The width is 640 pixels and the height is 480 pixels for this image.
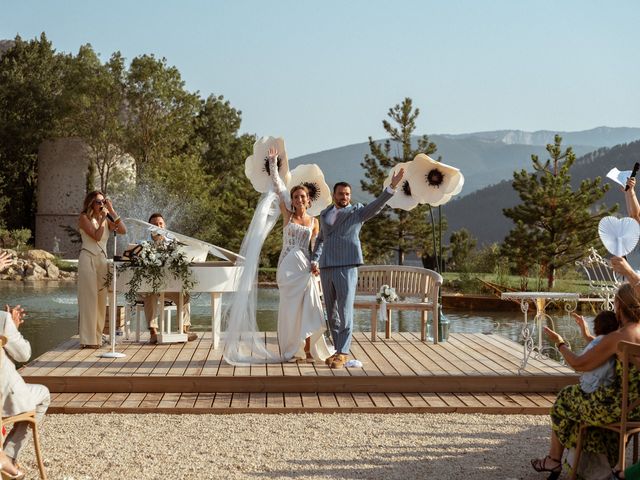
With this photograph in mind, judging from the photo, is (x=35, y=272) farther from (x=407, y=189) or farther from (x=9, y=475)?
(x=9, y=475)

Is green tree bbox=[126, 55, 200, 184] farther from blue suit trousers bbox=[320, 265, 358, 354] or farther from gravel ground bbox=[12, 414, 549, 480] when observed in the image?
gravel ground bbox=[12, 414, 549, 480]

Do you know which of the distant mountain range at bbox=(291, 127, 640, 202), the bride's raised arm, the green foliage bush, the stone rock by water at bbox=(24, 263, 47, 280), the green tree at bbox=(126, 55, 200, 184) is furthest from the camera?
the distant mountain range at bbox=(291, 127, 640, 202)

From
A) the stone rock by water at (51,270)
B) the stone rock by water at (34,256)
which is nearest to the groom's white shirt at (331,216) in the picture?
the stone rock by water at (51,270)

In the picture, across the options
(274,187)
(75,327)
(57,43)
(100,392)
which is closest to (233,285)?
(274,187)

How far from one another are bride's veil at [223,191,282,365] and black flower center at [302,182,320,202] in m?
0.80

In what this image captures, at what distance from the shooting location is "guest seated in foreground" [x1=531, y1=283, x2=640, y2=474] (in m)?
4.39

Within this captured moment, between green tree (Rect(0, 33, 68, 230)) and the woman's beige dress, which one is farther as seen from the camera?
green tree (Rect(0, 33, 68, 230))

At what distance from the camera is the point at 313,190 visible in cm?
871

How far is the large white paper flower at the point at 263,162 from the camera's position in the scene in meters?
8.26

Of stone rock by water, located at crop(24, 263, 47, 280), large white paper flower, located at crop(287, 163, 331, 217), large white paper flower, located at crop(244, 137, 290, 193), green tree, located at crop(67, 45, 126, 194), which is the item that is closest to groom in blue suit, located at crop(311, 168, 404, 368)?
large white paper flower, located at crop(244, 137, 290, 193)

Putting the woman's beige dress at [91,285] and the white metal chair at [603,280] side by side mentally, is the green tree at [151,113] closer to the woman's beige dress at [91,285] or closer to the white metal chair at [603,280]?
the woman's beige dress at [91,285]

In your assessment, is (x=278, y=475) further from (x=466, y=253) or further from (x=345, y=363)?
(x=466, y=253)

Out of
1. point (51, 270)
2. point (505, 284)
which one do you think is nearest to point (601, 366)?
point (505, 284)

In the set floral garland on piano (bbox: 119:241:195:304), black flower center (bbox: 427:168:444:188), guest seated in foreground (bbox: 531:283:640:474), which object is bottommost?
guest seated in foreground (bbox: 531:283:640:474)
